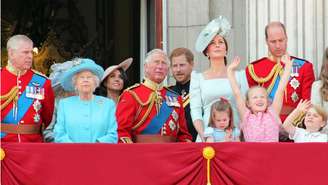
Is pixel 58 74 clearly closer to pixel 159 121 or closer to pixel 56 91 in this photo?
pixel 56 91

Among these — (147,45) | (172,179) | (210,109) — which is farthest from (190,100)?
(147,45)

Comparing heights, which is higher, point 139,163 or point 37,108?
point 37,108

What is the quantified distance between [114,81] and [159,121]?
2.81 feet

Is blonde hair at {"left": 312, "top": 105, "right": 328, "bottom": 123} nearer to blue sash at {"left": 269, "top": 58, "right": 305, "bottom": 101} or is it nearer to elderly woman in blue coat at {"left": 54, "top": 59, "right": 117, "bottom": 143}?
blue sash at {"left": 269, "top": 58, "right": 305, "bottom": 101}

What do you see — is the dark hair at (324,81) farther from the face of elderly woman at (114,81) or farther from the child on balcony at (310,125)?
the face of elderly woman at (114,81)

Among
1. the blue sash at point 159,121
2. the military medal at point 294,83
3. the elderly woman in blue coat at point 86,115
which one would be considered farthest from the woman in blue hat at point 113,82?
the military medal at point 294,83

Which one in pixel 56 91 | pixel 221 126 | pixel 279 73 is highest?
pixel 279 73

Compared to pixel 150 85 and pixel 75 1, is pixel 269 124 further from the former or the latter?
pixel 75 1

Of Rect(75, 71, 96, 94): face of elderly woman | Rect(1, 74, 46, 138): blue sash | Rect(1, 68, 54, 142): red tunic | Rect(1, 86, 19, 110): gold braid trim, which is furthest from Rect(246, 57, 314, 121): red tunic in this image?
Rect(1, 86, 19, 110): gold braid trim

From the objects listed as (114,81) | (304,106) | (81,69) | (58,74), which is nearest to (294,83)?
(304,106)

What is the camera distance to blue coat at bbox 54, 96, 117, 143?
19.2ft

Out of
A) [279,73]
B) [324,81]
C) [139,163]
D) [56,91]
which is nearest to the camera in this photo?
[139,163]

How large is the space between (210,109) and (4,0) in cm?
777

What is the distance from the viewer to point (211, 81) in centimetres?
611
